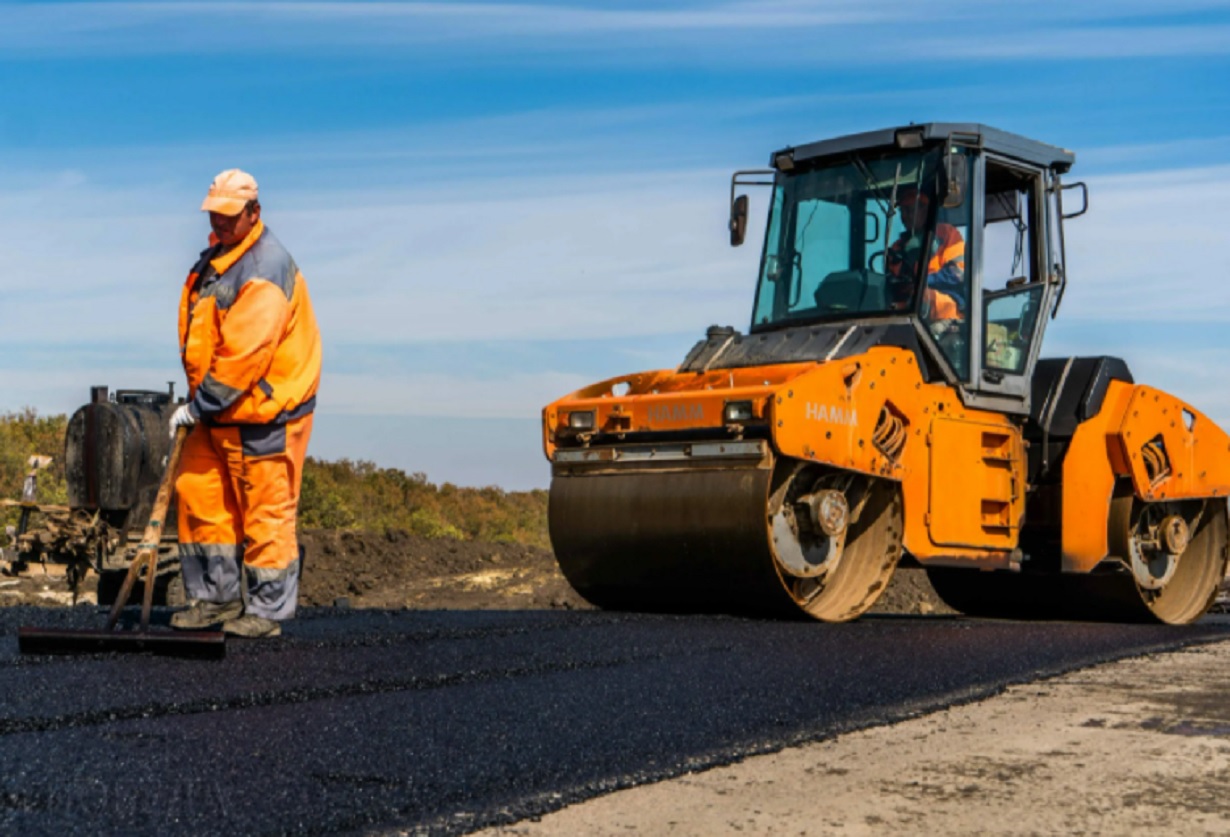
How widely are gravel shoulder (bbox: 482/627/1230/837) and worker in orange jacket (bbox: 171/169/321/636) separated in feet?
8.17

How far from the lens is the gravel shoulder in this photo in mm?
3033

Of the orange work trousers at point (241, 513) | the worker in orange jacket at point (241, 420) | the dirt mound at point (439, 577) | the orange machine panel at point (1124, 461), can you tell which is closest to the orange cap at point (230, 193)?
the worker in orange jacket at point (241, 420)

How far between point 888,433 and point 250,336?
3518 mm

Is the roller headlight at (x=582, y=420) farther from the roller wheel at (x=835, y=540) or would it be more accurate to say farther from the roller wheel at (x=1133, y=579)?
the roller wheel at (x=1133, y=579)

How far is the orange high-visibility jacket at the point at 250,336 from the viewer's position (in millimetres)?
5441

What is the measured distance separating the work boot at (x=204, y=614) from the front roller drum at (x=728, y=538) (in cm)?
225

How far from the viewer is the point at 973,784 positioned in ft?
11.3

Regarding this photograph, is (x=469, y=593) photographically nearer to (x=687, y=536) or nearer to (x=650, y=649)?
(x=687, y=536)

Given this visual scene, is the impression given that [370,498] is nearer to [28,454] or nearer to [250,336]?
[28,454]

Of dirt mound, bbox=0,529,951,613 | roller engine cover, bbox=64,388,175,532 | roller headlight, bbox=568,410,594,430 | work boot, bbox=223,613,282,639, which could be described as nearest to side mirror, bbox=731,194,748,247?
roller headlight, bbox=568,410,594,430

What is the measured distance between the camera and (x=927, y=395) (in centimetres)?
784

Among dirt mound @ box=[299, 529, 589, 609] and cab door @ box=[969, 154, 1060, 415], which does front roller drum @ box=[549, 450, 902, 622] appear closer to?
cab door @ box=[969, 154, 1060, 415]

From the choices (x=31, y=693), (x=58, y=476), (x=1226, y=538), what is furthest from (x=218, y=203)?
(x=58, y=476)

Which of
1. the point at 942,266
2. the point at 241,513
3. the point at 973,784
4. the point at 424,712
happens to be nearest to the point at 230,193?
the point at 241,513
